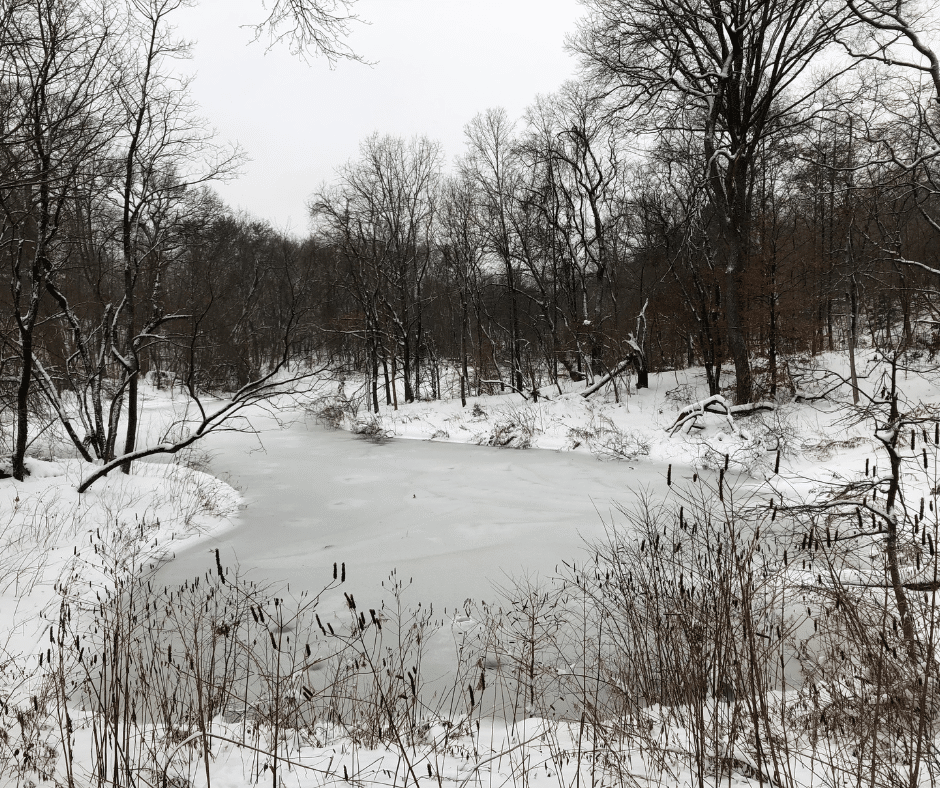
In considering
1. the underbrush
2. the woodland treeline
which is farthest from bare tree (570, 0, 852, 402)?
the underbrush

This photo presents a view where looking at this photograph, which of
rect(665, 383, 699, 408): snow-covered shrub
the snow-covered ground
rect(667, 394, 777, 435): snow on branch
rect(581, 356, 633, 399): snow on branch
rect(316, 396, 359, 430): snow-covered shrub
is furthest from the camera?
rect(316, 396, 359, 430): snow-covered shrub

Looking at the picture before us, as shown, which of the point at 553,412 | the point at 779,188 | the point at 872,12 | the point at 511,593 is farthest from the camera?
the point at 779,188

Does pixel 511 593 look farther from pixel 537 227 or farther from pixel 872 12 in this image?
pixel 537 227

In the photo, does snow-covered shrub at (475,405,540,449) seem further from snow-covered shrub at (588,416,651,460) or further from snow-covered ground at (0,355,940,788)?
snow-covered shrub at (588,416,651,460)

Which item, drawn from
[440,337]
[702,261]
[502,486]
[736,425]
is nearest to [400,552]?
[502,486]

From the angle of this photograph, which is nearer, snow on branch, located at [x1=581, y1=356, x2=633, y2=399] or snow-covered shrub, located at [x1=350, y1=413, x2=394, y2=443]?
snow on branch, located at [x1=581, y1=356, x2=633, y2=399]

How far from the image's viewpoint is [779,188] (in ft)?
77.1

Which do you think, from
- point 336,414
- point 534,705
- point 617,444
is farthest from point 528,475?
point 336,414

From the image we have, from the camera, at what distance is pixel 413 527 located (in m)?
10.1

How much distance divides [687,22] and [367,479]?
575 inches

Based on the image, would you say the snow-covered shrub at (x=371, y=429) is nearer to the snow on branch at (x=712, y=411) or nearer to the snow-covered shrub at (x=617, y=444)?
the snow-covered shrub at (x=617, y=444)

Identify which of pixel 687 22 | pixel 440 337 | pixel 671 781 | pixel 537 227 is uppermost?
pixel 687 22

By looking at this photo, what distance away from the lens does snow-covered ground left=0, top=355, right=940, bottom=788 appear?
11.0 ft

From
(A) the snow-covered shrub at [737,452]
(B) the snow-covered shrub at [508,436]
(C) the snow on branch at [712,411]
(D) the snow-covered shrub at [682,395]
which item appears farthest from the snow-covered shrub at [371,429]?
(A) the snow-covered shrub at [737,452]
